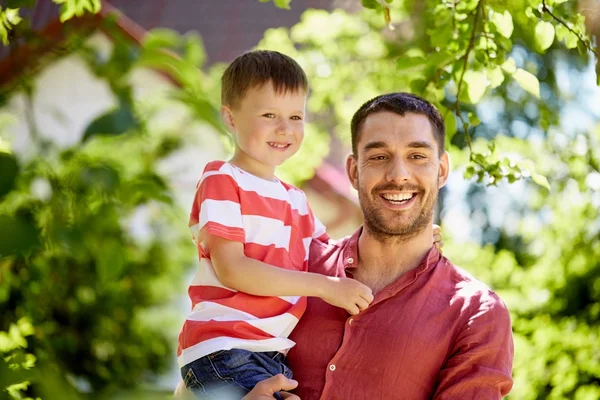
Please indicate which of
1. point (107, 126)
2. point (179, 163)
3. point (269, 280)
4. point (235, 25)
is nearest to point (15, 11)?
point (269, 280)

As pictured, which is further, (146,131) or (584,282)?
(584,282)

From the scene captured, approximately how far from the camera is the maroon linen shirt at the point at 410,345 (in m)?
2.39

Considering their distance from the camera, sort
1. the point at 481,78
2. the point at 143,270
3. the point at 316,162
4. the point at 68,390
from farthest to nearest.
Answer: the point at 316,162 < the point at 143,270 < the point at 481,78 < the point at 68,390

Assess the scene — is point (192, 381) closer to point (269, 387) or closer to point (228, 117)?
point (269, 387)

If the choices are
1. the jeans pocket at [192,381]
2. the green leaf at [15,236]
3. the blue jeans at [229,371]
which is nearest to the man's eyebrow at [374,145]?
the blue jeans at [229,371]

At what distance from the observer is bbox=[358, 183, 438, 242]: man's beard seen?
2.71m

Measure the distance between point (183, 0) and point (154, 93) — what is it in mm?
13589

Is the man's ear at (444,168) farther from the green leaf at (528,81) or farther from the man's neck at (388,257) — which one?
the green leaf at (528,81)

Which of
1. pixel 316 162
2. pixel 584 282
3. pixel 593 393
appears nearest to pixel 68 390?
pixel 593 393

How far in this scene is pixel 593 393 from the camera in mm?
5223

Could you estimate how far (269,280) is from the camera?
2.26 meters

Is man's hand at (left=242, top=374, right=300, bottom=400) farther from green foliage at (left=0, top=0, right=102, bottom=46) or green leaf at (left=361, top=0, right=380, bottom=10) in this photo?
green leaf at (left=361, top=0, right=380, bottom=10)

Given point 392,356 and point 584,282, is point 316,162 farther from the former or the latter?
point 392,356

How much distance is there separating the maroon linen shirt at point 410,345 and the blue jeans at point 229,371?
0.75 ft
